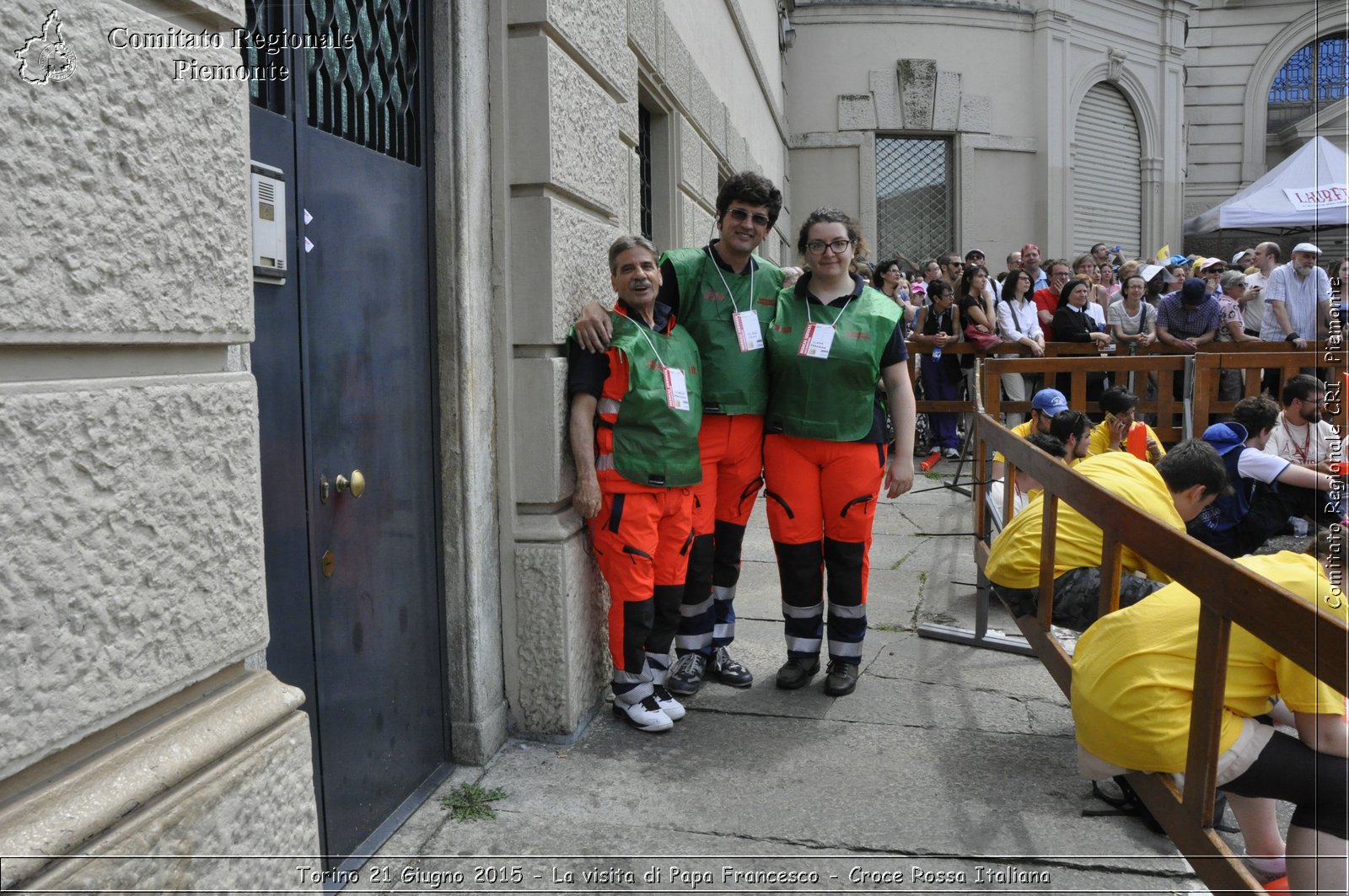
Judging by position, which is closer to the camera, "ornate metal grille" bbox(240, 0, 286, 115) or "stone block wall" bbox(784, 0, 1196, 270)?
"ornate metal grille" bbox(240, 0, 286, 115)

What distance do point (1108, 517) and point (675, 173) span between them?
429 cm

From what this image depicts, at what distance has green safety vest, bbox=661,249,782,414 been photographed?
3.89 meters

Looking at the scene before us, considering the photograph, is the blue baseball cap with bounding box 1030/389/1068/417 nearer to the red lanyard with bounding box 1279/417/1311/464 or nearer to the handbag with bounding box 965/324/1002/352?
the red lanyard with bounding box 1279/417/1311/464

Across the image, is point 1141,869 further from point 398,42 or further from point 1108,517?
point 398,42

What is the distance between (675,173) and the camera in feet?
20.9

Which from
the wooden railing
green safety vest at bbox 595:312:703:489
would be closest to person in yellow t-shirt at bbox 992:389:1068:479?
the wooden railing

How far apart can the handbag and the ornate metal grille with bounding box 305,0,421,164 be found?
7.14 m

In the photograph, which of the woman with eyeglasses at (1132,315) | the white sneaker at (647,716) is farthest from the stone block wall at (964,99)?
the white sneaker at (647,716)

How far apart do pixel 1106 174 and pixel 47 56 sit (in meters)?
21.2

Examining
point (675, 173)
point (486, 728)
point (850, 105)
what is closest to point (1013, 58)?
point (850, 105)

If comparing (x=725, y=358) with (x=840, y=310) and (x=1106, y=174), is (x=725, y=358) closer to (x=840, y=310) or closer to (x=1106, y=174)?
(x=840, y=310)

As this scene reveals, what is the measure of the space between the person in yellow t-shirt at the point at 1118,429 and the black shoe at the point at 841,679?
237 cm

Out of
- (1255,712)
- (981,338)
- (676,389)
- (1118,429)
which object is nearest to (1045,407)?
(1118,429)

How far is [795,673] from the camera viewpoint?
13.7 ft
